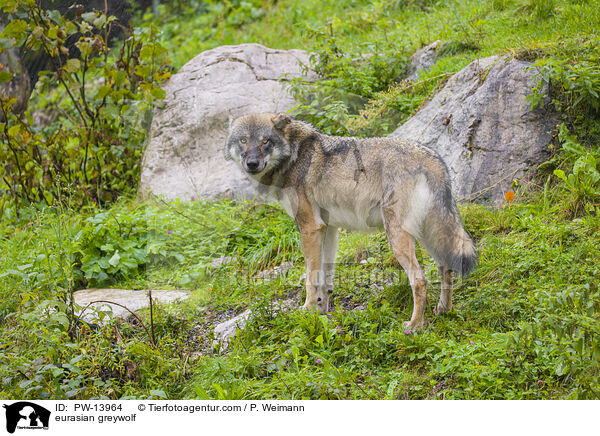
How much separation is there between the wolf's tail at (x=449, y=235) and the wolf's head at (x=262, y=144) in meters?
1.46

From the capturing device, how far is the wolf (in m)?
4.25

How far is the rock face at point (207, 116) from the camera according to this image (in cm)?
785

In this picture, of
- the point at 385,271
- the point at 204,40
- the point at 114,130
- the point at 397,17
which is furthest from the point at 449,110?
the point at 204,40

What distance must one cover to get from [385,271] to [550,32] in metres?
4.04

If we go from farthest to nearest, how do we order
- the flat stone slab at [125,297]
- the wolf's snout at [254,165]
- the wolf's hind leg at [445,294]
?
the flat stone slab at [125,297]
the wolf's snout at [254,165]
the wolf's hind leg at [445,294]

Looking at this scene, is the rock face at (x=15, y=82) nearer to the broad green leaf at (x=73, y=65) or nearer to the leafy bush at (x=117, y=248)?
the broad green leaf at (x=73, y=65)

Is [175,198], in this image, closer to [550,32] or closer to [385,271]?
[385,271]

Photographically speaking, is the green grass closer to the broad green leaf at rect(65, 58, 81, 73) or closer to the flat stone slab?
the flat stone slab

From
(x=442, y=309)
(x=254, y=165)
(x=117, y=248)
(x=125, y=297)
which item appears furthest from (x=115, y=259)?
(x=442, y=309)

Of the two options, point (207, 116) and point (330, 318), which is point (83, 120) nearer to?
point (207, 116)
